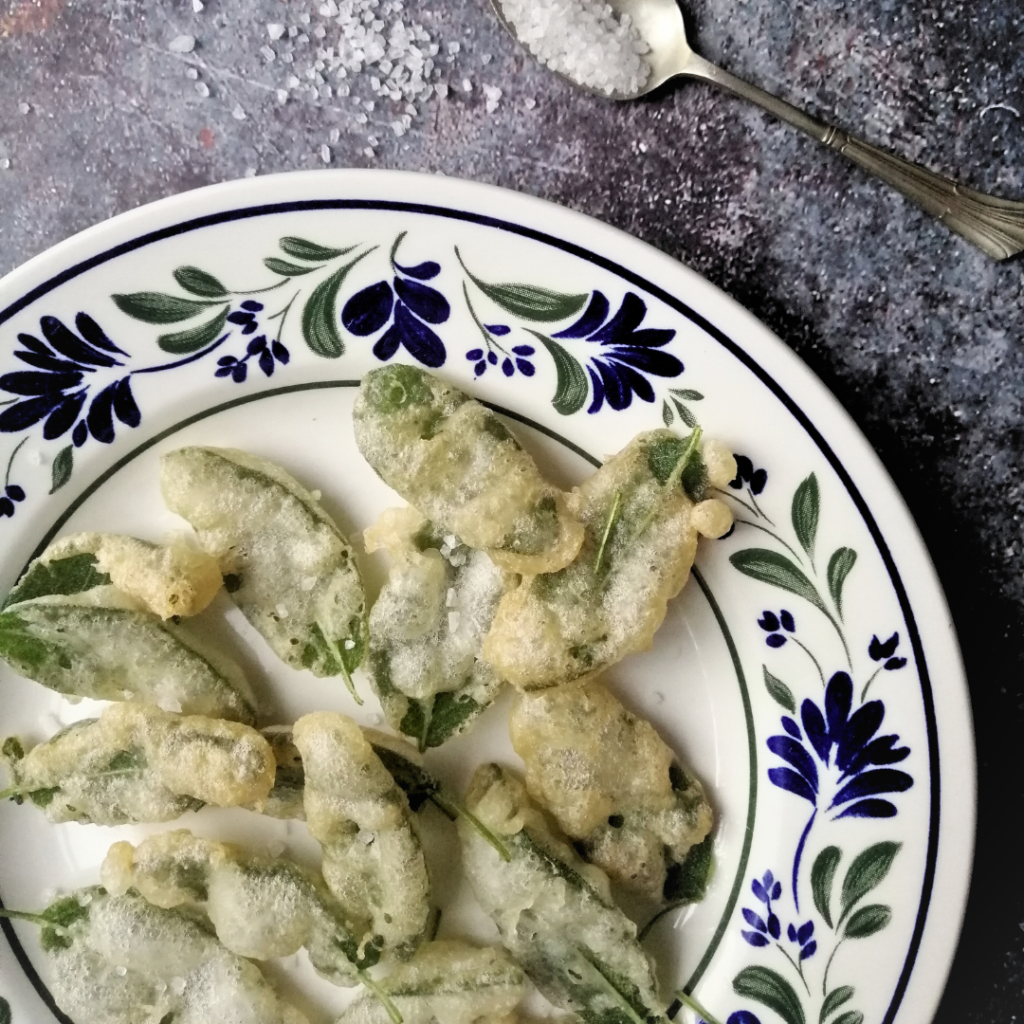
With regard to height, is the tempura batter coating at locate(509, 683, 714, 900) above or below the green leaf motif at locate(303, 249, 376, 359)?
below

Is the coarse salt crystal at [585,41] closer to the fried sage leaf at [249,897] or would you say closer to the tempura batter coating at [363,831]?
the tempura batter coating at [363,831]

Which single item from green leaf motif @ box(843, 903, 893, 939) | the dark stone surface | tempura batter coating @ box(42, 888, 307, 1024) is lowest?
tempura batter coating @ box(42, 888, 307, 1024)

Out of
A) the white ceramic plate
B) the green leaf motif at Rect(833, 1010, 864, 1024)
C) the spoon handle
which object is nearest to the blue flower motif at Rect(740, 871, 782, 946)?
the white ceramic plate

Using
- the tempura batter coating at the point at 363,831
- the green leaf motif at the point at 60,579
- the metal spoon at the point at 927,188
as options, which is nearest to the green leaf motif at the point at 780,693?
the tempura batter coating at the point at 363,831

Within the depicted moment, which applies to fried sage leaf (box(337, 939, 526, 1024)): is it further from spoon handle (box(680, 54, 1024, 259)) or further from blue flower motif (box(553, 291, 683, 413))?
spoon handle (box(680, 54, 1024, 259))

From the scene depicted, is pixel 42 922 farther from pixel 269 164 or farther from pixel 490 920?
pixel 269 164
